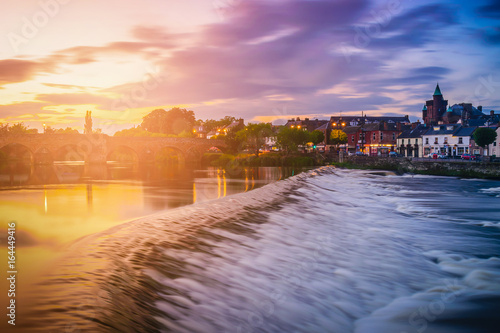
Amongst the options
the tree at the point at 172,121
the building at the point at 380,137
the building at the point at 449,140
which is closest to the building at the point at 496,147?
the building at the point at 449,140

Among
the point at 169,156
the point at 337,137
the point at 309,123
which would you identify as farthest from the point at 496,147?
the point at 169,156

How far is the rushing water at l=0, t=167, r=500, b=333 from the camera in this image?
5793mm

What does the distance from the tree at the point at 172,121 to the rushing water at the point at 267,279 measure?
138 meters

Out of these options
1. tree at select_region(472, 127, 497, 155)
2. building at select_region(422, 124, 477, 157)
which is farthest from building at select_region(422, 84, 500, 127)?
tree at select_region(472, 127, 497, 155)

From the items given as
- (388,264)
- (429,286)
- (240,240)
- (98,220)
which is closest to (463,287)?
(429,286)

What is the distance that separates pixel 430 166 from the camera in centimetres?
5081

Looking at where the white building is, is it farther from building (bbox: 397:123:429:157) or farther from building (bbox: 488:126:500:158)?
building (bbox: 397:123:429:157)

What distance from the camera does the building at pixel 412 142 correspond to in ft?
305

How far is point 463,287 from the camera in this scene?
8.12 m

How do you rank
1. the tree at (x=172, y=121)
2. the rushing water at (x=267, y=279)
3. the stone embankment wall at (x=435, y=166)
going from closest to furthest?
the rushing water at (x=267, y=279) → the stone embankment wall at (x=435, y=166) → the tree at (x=172, y=121)

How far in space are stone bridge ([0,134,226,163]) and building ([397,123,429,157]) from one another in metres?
49.5

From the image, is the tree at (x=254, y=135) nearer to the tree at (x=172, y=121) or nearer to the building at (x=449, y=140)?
the building at (x=449, y=140)

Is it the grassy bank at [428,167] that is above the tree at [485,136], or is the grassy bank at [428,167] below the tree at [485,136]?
below

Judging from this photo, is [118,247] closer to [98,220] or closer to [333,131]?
[98,220]
